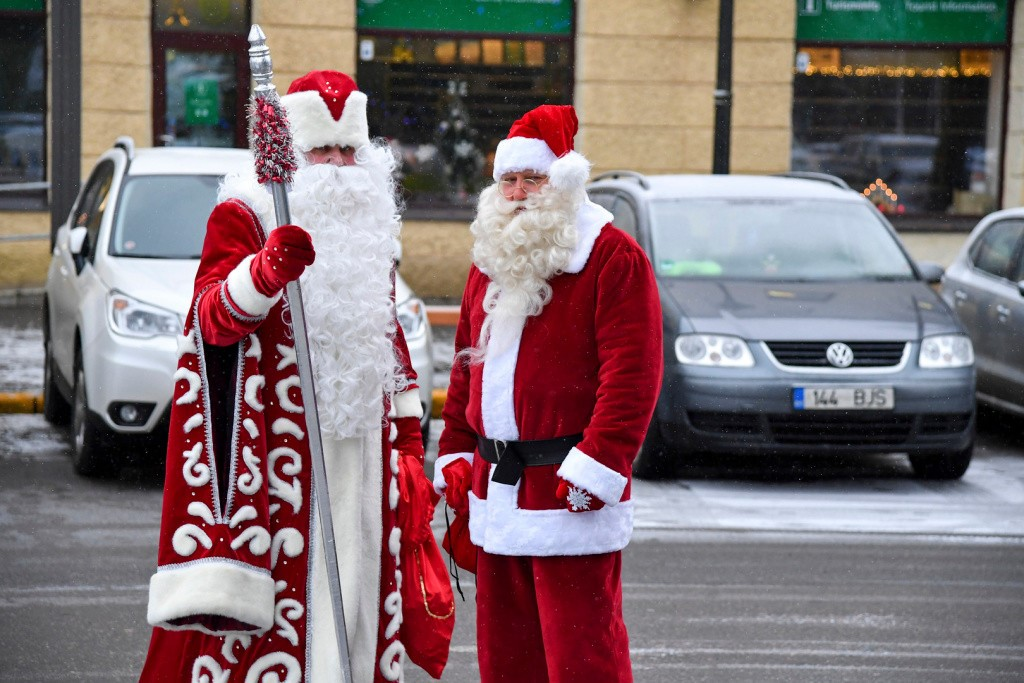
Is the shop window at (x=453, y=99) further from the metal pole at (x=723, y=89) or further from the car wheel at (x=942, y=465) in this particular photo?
the car wheel at (x=942, y=465)

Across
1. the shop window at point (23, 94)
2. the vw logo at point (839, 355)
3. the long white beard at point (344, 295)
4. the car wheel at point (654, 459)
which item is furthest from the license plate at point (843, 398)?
the shop window at point (23, 94)

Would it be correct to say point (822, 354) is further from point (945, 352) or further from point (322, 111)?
point (322, 111)

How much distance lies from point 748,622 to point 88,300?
4083 millimetres

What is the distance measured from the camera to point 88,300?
8227mm

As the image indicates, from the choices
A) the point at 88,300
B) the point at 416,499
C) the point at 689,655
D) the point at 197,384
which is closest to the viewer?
the point at 197,384

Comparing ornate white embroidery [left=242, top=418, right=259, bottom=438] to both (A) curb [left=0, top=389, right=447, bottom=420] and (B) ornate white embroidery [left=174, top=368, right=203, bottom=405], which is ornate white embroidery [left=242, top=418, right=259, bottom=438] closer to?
(B) ornate white embroidery [left=174, top=368, right=203, bottom=405]

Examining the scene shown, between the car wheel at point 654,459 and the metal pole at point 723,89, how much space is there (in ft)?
17.2

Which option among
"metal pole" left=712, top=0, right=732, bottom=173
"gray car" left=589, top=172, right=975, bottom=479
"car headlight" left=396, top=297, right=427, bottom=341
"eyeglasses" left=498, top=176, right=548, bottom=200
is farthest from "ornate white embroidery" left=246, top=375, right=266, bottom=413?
"metal pole" left=712, top=0, right=732, bottom=173

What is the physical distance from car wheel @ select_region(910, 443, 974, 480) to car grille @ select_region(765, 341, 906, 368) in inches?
26.3

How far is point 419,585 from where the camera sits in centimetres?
389

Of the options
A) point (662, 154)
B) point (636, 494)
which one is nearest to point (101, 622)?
point (636, 494)

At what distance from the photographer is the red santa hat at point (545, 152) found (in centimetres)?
386

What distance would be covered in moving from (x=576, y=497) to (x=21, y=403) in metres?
7.24

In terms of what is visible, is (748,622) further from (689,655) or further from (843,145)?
(843,145)
